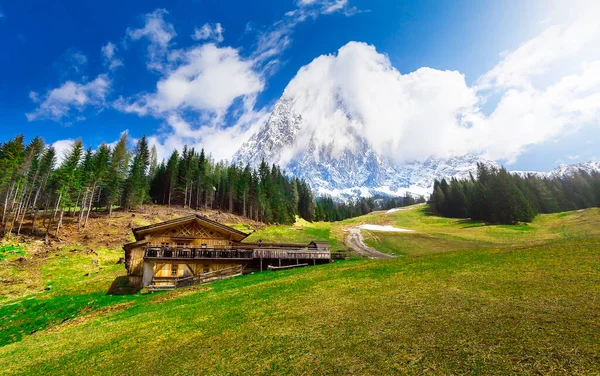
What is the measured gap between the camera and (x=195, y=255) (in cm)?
3434

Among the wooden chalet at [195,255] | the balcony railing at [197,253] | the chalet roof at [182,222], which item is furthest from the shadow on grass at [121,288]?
the chalet roof at [182,222]

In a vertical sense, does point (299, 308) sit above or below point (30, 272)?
below

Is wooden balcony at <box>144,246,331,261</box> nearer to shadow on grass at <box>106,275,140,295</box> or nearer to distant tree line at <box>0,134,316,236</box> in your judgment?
shadow on grass at <box>106,275,140,295</box>

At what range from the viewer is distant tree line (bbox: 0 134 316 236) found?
5788cm

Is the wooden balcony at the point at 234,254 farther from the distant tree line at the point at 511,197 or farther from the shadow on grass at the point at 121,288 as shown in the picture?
the distant tree line at the point at 511,197

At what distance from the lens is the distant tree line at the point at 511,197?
287 feet

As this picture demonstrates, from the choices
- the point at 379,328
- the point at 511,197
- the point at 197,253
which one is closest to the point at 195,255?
the point at 197,253

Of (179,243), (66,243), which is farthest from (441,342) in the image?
(66,243)

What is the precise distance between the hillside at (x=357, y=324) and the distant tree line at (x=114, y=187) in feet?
142

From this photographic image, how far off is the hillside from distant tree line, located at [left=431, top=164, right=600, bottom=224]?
80.9m

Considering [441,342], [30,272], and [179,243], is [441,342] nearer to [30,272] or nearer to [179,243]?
[179,243]

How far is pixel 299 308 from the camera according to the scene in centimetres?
1551

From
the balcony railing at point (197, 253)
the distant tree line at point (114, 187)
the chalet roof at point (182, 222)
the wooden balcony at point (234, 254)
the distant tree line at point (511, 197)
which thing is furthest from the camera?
the distant tree line at point (511, 197)

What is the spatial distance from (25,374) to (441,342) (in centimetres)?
1715
